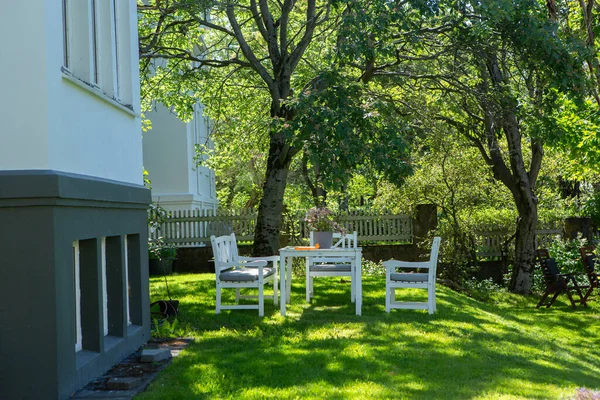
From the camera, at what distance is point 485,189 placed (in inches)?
770

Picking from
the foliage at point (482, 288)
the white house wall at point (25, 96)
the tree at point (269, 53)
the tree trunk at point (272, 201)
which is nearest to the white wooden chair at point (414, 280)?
the tree at point (269, 53)

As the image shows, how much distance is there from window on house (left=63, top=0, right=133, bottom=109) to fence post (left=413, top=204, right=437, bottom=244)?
11937mm

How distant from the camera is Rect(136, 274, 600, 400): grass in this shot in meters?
6.24

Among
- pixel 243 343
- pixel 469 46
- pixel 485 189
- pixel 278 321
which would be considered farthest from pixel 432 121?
pixel 243 343

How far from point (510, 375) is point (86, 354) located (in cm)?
379

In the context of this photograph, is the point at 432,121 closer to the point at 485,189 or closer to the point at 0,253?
the point at 485,189

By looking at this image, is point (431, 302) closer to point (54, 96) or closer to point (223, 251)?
point (223, 251)

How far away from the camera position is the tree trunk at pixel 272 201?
14.3 m

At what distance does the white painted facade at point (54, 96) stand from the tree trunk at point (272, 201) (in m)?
6.72

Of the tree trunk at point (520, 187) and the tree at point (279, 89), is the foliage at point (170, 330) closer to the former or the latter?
the tree at point (279, 89)

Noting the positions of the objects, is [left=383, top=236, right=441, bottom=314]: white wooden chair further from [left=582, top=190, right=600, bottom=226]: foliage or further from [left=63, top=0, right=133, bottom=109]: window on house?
[left=582, top=190, right=600, bottom=226]: foliage

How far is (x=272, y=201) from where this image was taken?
1437 centimetres

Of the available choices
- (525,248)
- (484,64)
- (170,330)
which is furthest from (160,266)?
(170,330)

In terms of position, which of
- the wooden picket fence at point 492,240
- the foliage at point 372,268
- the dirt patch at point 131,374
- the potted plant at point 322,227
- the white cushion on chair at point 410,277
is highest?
the potted plant at point 322,227
